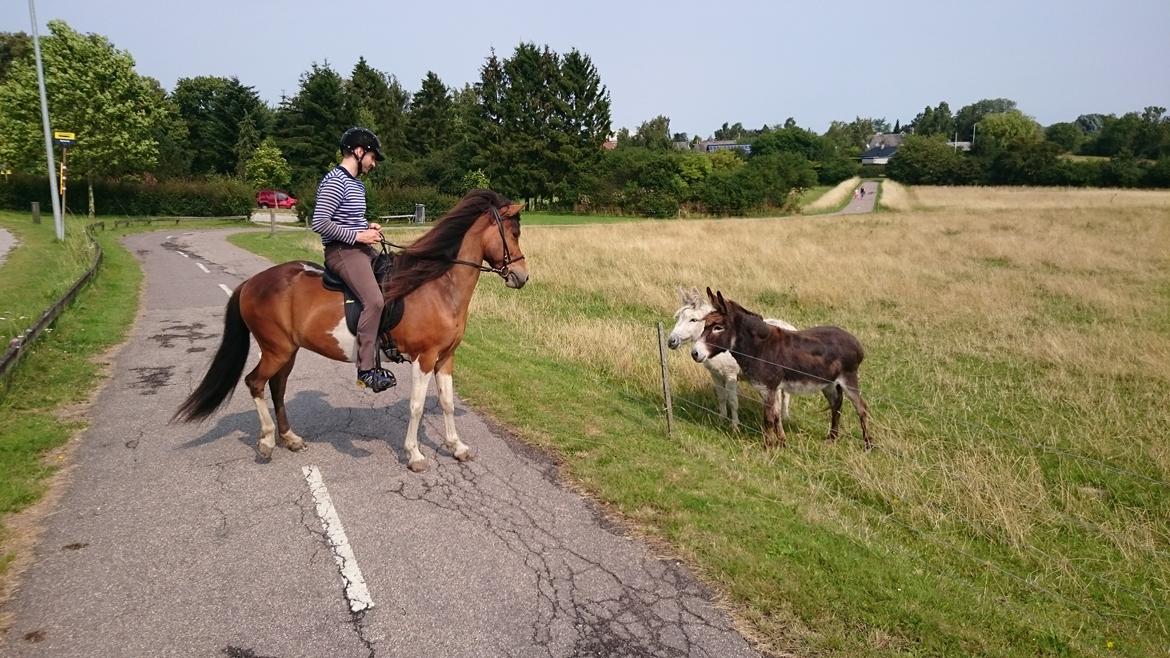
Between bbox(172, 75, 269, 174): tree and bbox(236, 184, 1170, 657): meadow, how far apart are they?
2314 inches

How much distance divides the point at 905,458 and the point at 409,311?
5152mm

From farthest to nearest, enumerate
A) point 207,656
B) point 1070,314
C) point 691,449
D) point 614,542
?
point 1070,314 → point 691,449 → point 614,542 → point 207,656

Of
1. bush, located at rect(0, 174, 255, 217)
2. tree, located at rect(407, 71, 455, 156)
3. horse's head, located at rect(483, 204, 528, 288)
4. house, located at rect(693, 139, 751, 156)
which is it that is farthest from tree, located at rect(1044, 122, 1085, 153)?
horse's head, located at rect(483, 204, 528, 288)

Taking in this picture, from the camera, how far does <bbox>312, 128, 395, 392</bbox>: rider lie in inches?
224

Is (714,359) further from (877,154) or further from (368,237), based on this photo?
(877,154)

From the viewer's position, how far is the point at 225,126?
6388 centimetres

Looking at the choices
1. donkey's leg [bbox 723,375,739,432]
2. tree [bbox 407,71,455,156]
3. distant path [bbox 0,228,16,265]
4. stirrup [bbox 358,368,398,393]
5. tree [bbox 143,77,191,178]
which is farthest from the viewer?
tree [bbox 407,71,455,156]

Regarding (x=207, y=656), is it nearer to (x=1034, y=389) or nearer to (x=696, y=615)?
(x=696, y=615)

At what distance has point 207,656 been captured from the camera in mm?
3562

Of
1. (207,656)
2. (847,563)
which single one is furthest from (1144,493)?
(207,656)

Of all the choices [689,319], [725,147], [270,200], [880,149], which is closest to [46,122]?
[689,319]

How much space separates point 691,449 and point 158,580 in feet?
15.3

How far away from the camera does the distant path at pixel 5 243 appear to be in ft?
62.5

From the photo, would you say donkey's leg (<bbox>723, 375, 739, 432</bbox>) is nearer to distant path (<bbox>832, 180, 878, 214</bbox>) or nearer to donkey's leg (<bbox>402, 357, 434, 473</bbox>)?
donkey's leg (<bbox>402, 357, 434, 473</bbox>)
